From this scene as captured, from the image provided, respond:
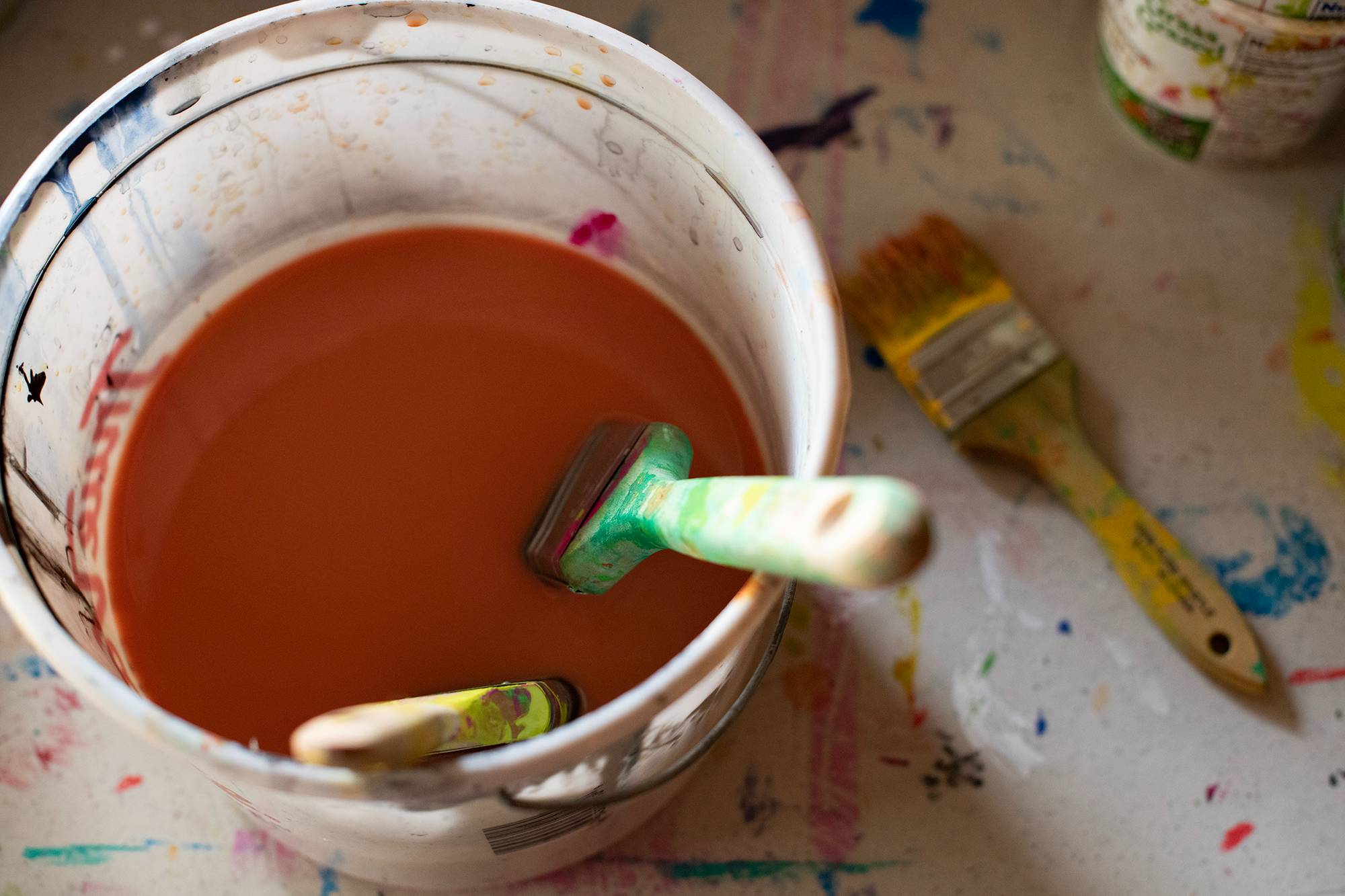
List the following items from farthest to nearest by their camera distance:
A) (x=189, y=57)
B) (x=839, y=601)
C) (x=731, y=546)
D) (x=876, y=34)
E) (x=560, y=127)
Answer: (x=876, y=34) → (x=839, y=601) → (x=560, y=127) → (x=189, y=57) → (x=731, y=546)

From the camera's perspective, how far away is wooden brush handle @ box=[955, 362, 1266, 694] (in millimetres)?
710

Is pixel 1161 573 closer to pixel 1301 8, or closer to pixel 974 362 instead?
pixel 974 362

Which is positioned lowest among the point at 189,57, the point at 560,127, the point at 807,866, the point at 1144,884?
A: the point at 1144,884

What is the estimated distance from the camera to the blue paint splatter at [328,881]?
26.3 inches

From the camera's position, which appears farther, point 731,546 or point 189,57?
point 189,57

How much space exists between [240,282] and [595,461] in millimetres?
265

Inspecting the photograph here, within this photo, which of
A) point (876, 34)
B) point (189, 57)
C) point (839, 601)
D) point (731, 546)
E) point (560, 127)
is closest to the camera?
point (731, 546)

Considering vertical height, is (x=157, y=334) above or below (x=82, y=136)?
below

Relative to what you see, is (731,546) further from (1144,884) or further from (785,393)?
(1144,884)

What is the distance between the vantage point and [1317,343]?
2.67 feet

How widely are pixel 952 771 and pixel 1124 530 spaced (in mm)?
185

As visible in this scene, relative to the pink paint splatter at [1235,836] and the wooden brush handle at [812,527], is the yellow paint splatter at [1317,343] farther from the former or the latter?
the wooden brush handle at [812,527]

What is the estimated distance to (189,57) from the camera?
0.52 meters

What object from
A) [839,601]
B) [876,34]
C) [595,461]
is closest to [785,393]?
[595,461]
